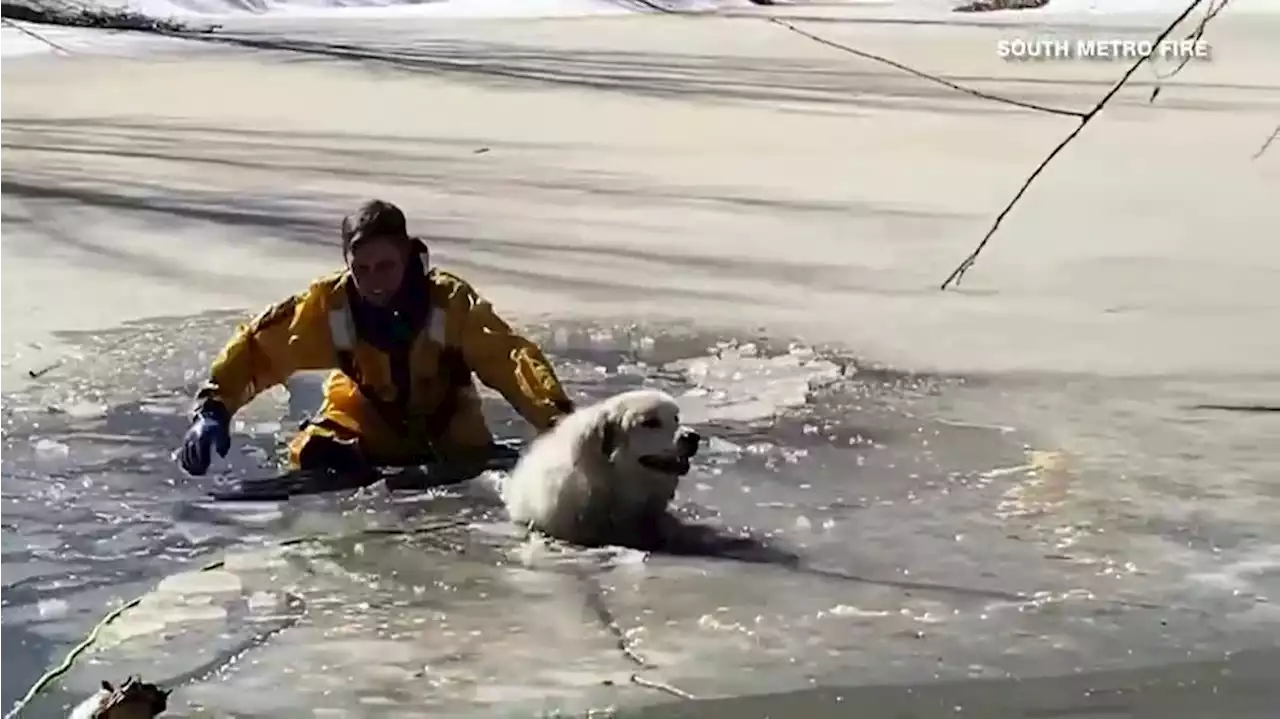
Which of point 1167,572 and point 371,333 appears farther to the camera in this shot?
point 371,333

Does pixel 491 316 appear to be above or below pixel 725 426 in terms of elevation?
above

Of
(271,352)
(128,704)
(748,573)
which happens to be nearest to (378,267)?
(271,352)

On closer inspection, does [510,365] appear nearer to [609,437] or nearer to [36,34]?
[609,437]

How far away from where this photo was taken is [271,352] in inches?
158

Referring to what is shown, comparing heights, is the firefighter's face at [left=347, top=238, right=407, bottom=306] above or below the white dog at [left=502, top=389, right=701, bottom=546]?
above

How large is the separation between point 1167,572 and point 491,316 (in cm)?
157

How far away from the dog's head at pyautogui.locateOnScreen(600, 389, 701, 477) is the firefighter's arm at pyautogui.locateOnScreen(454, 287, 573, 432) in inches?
16.6

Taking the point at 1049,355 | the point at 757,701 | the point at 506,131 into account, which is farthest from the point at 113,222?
the point at 757,701

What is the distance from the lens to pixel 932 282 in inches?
237

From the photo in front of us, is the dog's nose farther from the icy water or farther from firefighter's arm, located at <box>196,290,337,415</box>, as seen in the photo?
firefighter's arm, located at <box>196,290,337,415</box>

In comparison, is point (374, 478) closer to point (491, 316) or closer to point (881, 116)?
point (491, 316)

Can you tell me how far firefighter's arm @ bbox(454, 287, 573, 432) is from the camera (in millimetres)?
3814

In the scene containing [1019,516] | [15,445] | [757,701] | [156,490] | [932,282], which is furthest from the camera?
[932,282]

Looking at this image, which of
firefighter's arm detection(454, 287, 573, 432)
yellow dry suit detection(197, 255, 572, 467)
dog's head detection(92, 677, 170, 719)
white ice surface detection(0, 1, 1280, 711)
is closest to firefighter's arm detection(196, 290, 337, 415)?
yellow dry suit detection(197, 255, 572, 467)
